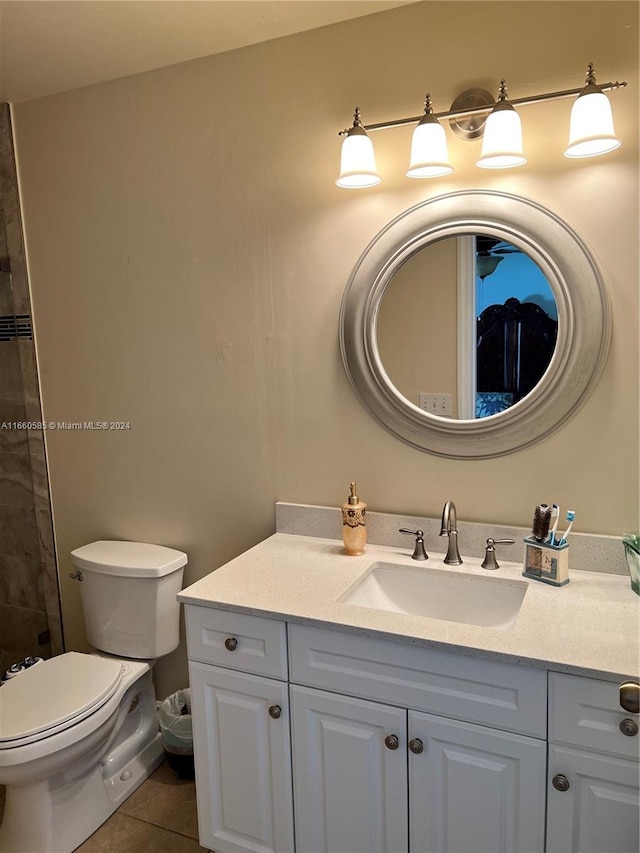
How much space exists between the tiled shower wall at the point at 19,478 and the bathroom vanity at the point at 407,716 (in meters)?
1.18

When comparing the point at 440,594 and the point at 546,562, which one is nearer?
the point at 546,562

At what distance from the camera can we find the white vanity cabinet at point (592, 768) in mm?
1297

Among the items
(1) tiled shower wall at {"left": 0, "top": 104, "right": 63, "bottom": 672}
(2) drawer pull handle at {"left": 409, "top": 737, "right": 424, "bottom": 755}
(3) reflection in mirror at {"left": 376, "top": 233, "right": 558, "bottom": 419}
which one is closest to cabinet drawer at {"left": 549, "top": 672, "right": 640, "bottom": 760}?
(2) drawer pull handle at {"left": 409, "top": 737, "right": 424, "bottom": 755}

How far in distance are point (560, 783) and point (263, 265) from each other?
157 cm

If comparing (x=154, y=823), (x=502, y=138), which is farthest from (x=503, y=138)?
(x=154, y=823)

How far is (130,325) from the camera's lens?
7.67ft

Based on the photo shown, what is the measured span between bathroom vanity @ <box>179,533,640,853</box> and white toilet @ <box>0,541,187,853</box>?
1.40 ft

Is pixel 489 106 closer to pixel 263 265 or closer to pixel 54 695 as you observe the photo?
pixel 263 265

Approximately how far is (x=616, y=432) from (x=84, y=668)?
1737mm

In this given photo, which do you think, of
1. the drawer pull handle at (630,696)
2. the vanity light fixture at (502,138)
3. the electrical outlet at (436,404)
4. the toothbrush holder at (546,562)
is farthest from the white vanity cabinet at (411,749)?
the vanity light fixture at (502,138)

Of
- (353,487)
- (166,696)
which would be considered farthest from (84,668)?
(353,487)

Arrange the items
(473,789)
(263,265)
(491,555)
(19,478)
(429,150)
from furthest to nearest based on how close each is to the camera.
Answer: (19,478), (263,265), (491,555), (429,150), (473,789)

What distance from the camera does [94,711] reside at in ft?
6.40

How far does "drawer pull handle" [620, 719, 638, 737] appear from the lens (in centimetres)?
128
